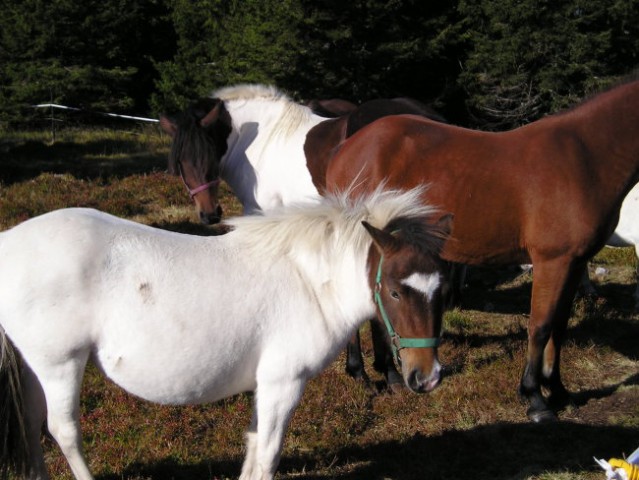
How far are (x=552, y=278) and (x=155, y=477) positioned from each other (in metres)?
2.99

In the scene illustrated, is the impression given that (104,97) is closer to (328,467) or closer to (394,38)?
(394,38)

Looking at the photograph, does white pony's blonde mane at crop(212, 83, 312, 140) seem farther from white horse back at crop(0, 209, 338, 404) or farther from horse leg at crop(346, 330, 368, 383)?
white horse back at crop(0, 209, 338, 404)

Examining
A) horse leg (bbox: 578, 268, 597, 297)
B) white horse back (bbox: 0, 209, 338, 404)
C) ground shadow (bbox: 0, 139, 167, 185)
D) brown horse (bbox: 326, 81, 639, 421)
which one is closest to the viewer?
white horse back (bbox: 0, 209, 338, 404)

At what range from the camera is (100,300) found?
2.89 metres

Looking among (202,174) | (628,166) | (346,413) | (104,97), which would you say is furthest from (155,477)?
(104,97)

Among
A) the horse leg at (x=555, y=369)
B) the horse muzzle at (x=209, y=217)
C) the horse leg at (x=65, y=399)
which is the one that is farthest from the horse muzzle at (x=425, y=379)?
the horse muzzle at (x=209, y=217)

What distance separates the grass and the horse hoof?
0.06 meters

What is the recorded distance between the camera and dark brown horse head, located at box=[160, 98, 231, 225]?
5965mm

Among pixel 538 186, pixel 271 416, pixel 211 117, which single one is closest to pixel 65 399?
pixel 271 416

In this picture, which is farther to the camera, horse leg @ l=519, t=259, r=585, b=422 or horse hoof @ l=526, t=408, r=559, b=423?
horse hoof @ l=526, t=408, r=559, b=423

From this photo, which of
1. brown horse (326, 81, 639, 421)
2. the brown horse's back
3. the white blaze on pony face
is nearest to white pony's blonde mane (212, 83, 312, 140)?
the brown horse's back

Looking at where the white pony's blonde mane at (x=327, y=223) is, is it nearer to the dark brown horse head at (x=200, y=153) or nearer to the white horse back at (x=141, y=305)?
the white horse back at (x=141, y=305)

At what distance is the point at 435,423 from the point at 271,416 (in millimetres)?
2060

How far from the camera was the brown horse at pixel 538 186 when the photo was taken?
4.51m
